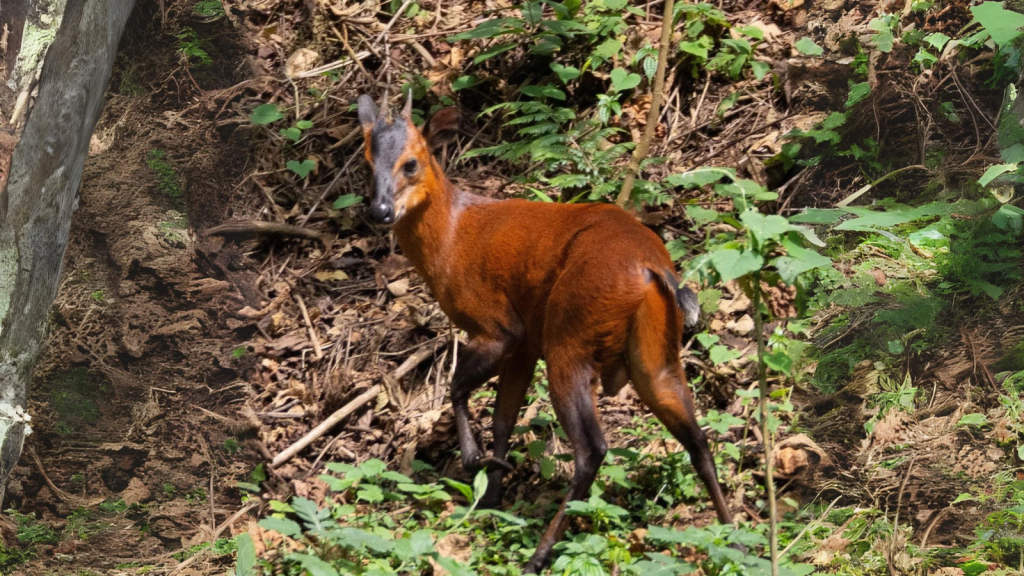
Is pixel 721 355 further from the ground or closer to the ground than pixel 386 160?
closer to the ground

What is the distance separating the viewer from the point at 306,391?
6.83m

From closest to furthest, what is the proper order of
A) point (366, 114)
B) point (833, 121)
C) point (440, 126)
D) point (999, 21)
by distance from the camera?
point (999, 21) → point (440, 126) → point (366, 114) → point (833, 121)

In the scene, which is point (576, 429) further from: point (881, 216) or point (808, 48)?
point (808, 48)

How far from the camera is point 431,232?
5.52 m

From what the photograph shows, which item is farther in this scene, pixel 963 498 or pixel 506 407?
pixel 506 407

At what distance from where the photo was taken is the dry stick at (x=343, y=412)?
6250 millimetres

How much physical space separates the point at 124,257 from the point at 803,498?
5.38 meters

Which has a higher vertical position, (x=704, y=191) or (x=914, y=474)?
(x=704, y=191)

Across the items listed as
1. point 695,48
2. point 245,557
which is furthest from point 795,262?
point 695,48

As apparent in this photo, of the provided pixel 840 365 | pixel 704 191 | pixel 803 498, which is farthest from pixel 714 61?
pixel 803 498

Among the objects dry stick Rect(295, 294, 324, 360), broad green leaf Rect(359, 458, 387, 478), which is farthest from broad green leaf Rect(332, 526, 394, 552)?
dry stick Rect(295, 294, 324, 360)

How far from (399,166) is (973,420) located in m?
3.70

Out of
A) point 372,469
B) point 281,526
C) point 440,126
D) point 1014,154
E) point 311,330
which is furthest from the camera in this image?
point 311,330

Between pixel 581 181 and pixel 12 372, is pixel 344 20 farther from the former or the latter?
pixel 12 372
